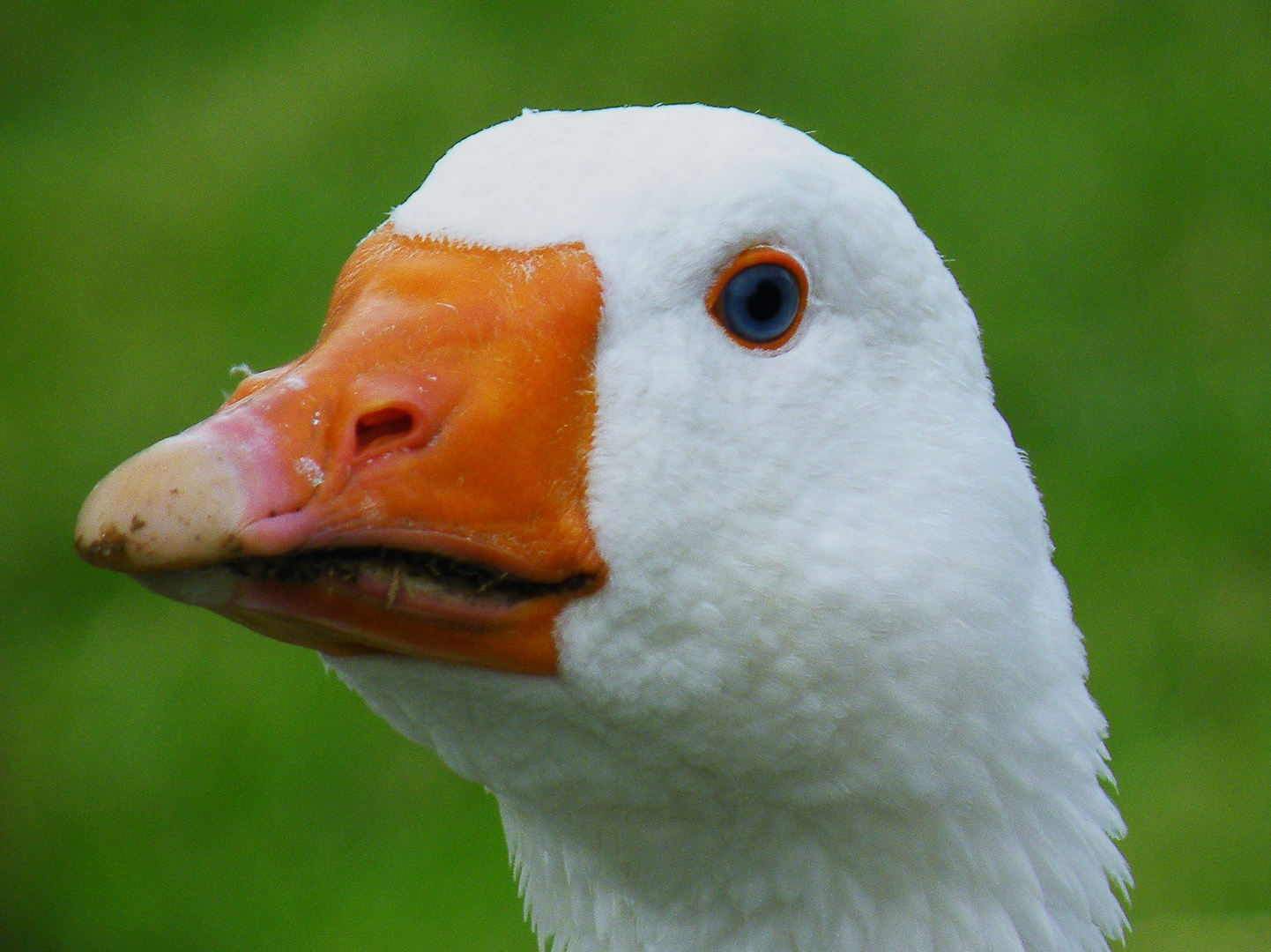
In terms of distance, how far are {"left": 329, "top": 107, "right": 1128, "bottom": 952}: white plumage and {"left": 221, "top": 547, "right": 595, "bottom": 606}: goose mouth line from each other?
0.21ft

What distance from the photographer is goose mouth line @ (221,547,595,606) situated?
5.67ft

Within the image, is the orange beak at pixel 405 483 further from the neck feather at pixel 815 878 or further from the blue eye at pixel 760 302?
the neck feather at pixel 815 878

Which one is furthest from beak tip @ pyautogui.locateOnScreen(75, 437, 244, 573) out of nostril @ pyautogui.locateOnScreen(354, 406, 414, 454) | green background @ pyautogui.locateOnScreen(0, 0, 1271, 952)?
green background @ pyautogui.locateOnScreen(0, 0, 1271, 952)

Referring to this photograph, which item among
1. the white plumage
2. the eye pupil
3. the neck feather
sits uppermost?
the eye pupil

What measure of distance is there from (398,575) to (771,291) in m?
0.63

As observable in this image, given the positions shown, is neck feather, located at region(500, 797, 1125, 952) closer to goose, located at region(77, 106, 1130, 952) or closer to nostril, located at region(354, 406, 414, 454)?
goose, located at region(77, 106, 1130, 952)

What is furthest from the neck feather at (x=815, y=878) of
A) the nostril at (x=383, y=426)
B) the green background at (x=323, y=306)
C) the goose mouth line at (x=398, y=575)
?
the green background at (x=323, y=306)

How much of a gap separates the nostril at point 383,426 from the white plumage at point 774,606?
233mm

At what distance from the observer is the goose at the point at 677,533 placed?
1.76 meters

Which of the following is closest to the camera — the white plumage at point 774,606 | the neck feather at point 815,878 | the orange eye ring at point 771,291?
the white plumage at point 774,606

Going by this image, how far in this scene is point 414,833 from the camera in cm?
566

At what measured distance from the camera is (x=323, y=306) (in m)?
7.59

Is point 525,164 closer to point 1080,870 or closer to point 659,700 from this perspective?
point 659,700

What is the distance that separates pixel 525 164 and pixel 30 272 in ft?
22.5
